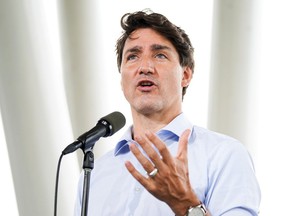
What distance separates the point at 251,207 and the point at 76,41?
1138 millimetres

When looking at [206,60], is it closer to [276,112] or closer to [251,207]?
[276,112]

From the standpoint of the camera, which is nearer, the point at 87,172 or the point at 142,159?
the point at 142,159

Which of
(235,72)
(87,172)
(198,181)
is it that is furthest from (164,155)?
(235,72)

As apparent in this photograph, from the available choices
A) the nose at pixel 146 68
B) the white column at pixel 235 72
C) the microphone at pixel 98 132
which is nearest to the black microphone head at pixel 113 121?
the microphone at pixel 98 132

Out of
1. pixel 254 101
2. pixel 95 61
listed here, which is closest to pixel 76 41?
pixel 95 61

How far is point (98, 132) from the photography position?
1097mm

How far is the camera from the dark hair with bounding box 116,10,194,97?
1575 mm

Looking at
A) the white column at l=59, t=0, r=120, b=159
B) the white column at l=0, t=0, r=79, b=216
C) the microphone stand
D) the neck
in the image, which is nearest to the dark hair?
the neck

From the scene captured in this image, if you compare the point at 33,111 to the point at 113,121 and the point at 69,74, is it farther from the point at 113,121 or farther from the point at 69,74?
the point at 113,121

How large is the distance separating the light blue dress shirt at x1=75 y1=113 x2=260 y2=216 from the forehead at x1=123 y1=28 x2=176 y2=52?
0.25 m

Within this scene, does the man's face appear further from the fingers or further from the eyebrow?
the fingers

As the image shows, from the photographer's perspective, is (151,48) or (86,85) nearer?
(151,48)

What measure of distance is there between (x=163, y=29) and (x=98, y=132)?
59 cm

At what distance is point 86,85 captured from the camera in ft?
6.52
